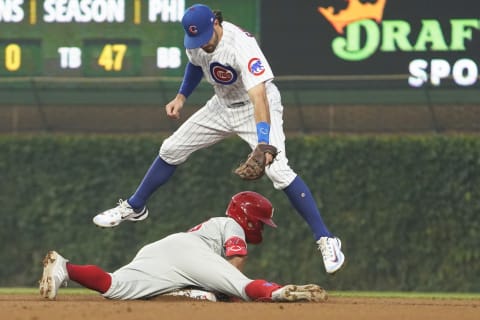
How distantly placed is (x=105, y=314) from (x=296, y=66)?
7.33 meters

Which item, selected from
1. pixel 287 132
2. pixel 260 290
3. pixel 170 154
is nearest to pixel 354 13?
pixel 287 132

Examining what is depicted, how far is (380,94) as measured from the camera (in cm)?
1477

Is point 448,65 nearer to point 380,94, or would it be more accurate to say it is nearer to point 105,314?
point 380,94

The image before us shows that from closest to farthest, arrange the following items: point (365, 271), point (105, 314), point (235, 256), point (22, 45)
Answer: point (105, 314)
point (235, 256)
point (365, 271)
point (22, 45)

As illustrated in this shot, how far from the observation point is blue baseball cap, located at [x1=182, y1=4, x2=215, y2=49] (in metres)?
9.32

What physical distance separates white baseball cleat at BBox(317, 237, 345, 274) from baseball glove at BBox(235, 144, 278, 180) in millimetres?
872

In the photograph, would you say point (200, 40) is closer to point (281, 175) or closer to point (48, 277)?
point (281, 175)

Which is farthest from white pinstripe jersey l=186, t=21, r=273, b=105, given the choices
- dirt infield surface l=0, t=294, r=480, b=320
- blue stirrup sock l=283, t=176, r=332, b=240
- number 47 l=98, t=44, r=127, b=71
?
number 47 l=98, t=44, r=127, b=71

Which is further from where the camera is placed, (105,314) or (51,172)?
(51,172)

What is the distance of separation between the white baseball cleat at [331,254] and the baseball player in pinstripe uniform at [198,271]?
1.69ft

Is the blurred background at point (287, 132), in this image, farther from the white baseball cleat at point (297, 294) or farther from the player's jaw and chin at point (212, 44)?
the white baseball cleat at point (297, 294)

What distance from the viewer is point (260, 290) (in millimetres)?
8727

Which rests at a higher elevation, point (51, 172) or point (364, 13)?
point (364, 13)

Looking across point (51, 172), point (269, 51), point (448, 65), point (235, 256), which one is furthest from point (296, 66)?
point (235, 256)
